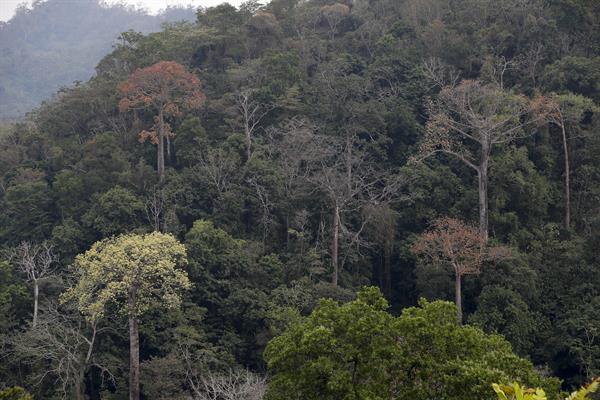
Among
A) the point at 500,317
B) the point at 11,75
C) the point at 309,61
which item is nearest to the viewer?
the point at 500,317

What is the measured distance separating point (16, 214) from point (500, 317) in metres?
16.2

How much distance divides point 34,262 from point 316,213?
8817 mm

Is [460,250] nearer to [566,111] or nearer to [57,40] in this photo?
[566,111]

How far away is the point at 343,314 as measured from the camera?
9.57m

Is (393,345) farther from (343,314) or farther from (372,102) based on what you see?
(372,102)

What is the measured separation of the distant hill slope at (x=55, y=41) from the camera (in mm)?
63594

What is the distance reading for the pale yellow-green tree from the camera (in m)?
14.6

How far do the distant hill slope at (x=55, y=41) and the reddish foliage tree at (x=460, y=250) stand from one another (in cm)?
4903

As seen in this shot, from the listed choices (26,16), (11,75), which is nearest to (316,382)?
(11,75)

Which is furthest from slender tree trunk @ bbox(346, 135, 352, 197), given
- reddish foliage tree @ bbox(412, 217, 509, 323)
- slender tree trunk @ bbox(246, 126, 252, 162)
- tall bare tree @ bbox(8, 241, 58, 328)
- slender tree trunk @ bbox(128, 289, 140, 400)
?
tall bare tree @ bbox(8, 241, 58, 328)

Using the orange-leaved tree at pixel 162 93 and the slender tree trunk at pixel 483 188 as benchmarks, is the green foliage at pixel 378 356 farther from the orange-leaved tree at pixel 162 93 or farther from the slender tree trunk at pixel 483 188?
the orange-leaved tree at pixel 162 93

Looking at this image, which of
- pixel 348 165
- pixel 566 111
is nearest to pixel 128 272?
pixel 348 165

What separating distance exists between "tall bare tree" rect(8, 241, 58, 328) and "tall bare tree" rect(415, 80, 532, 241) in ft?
38.1

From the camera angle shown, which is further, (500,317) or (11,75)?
(11,75)
